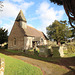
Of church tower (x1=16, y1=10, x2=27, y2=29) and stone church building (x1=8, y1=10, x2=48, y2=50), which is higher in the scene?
church tower (x1=16, y1=10, x2=27, y2=29)

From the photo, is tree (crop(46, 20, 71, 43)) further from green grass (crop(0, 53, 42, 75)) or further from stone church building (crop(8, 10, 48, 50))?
green grass (crop(0, 53, 42, 75))

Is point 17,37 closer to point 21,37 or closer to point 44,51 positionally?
point 21,37

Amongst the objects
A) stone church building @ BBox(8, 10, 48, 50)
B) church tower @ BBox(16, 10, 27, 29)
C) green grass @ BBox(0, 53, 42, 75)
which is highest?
church tower @ BBox(16, 10, 27, 29)

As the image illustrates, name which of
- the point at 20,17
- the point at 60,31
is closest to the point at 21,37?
the point at 20,17

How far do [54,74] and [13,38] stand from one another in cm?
1936

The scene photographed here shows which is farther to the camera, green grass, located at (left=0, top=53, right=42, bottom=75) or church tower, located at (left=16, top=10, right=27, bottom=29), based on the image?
church tower, located at (left=16, top=10, right=27, bottom=29)

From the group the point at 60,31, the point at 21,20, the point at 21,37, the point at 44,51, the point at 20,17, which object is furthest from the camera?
the point at 60,31

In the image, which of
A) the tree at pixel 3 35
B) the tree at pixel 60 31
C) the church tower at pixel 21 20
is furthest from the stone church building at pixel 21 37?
the tree at pixel 60 31

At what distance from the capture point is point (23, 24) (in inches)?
874

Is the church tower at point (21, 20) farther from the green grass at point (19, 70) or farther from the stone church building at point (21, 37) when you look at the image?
the green grass at point (19, 70)

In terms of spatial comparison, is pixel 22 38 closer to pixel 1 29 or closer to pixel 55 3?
pixel 1 29

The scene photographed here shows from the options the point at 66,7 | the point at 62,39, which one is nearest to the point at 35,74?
the point at 66,7

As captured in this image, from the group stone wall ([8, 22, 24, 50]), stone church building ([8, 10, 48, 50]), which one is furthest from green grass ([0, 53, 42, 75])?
stone wall ([8, 22, 24, 50])

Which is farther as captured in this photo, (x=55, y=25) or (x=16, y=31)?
(x=55, y=25)
